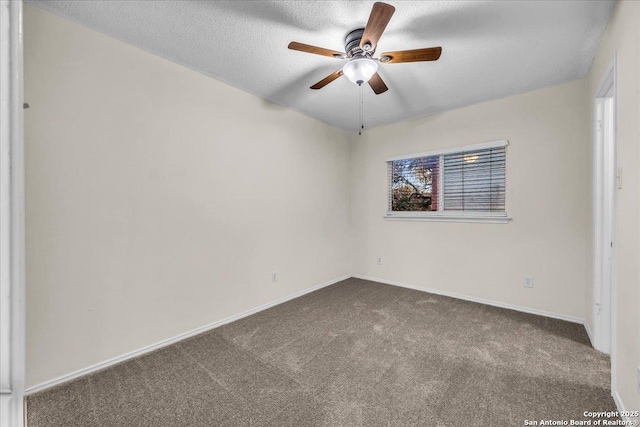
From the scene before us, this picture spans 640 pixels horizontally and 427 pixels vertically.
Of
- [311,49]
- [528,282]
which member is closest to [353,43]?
[311,49]

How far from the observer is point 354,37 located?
6.70 ft

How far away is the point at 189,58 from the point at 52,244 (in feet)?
5.76

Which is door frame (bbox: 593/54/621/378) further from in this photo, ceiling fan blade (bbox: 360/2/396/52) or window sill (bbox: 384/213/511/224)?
ceiling fan blade (bbox: 360/2/396/52)

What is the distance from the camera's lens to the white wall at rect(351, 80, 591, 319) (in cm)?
278

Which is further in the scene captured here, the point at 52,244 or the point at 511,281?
the point at 511,281

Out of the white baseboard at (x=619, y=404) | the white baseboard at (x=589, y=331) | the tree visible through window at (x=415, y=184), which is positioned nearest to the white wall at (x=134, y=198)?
the tree visible through window at (x=415, y=184)

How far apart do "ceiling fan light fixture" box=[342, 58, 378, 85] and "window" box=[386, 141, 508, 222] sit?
194 centimetres

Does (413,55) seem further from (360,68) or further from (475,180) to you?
(475,180)

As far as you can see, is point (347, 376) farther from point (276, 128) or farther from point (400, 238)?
point (276, 128)

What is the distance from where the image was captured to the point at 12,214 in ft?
0.89

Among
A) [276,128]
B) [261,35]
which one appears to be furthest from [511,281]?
[261,35]

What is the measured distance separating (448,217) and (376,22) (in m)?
2.61

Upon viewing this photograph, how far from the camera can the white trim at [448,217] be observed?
3.21 meters

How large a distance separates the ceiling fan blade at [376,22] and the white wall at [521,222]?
2.11 meters
